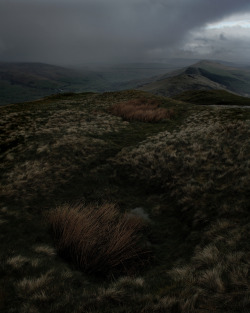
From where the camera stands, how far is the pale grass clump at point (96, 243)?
6023mm

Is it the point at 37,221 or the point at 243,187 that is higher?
the point at 243,187

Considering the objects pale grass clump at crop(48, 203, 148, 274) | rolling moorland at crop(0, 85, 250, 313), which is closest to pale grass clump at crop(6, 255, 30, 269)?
rolling moorland at crop(0, 85, 250, 313)

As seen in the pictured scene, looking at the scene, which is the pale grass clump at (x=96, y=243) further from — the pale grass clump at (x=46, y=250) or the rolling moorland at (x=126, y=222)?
the pale grass clump at (x=46, y=250)

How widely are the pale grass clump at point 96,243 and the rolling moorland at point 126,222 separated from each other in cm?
4

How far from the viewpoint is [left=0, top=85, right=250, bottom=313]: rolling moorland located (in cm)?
423

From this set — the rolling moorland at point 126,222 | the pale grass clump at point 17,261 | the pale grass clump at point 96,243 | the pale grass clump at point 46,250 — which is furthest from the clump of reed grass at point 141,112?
the pale grass clump at point 17,261

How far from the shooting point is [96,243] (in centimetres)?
639

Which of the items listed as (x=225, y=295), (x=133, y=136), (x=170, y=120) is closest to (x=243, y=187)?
(x=225, y=295)

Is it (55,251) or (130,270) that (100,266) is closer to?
(130,270)

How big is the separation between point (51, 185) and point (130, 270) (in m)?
6.78

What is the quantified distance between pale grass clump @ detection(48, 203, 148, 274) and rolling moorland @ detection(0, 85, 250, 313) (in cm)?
4

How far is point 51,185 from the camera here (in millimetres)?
11023

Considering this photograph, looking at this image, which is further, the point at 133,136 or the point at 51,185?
the point at 133,136

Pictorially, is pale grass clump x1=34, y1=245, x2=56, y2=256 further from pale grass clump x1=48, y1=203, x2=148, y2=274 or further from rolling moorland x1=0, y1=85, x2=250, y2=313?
pale grass clump x1=48, y1=203, x2=148, y2=274
